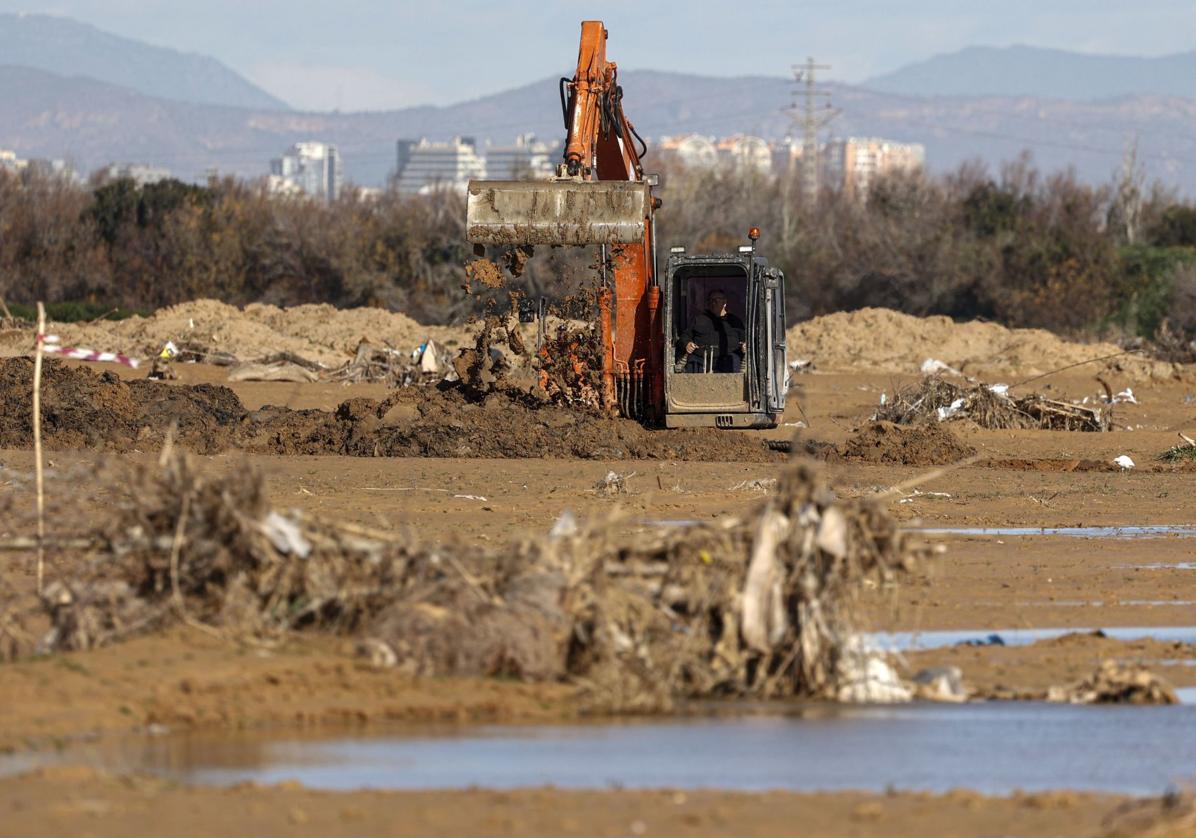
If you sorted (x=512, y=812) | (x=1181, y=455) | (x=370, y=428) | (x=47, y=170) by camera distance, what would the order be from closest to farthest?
(x=512, y=812)
(x=370, y=428)
(x=1181, y=455)
(x=47, y=170)

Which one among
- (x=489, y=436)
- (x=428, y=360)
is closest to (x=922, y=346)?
(x=428, y=360)

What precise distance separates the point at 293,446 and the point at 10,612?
15.4m

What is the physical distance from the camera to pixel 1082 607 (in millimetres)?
13305

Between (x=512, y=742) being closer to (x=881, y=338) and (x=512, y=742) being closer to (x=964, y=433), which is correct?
(x=964, y=433)

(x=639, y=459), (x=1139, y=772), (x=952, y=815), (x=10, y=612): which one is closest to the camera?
(x=952, y=815)

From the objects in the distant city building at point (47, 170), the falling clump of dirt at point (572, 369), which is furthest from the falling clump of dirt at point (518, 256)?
the distant city building at point (47, 170)

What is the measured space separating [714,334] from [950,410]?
25.2 feet

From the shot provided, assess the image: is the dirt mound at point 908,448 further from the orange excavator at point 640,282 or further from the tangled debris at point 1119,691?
the tangled debris at point 1119,691

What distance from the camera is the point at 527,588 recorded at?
993cm

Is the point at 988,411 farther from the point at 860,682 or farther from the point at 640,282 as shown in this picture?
the point at 860,682

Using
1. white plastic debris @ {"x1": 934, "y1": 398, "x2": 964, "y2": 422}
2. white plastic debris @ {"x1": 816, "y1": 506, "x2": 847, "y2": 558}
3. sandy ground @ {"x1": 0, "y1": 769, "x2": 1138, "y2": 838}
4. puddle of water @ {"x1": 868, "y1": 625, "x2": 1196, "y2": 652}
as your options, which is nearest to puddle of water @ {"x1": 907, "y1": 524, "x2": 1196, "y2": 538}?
puddle of water @ {"x1": 868, "y1": 625, "x2": 1196, "y2": 652}

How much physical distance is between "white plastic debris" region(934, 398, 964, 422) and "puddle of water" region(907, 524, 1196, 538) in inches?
494

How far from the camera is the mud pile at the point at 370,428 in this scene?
25031mm

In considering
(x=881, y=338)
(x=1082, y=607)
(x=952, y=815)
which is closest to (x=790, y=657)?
(x=952, y=815)
